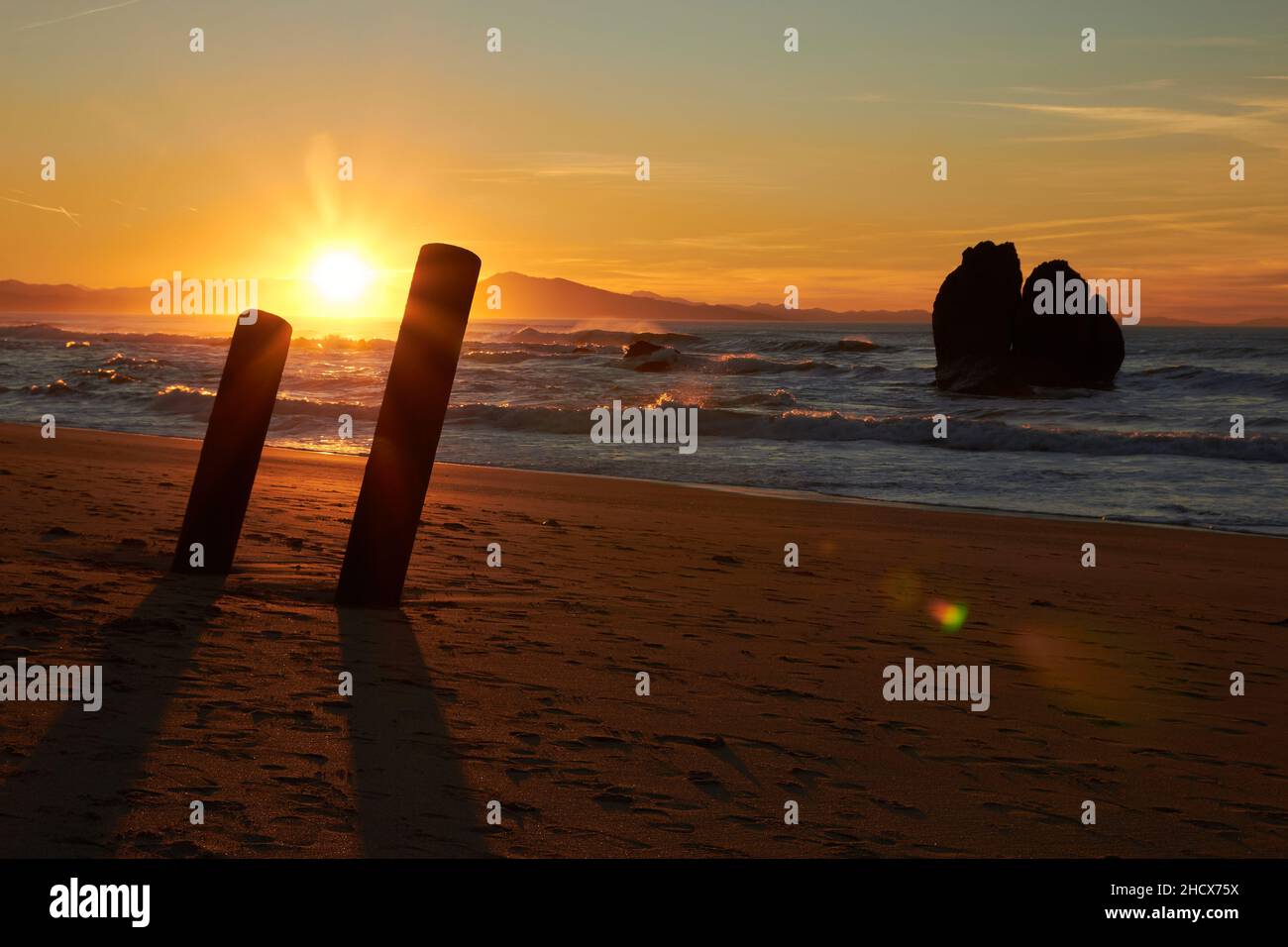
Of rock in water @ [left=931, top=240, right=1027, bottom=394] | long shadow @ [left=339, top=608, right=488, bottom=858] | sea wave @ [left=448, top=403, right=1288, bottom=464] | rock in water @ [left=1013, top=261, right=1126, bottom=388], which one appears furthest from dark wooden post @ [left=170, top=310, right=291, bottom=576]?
rock in water @ [left=1013, top=261, right=1126, bottom=388]

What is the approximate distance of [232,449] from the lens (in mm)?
6875

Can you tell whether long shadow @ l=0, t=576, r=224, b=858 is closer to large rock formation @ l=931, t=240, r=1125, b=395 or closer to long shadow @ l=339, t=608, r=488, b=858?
long shadow @ l=339, t=608, r=488, b=858

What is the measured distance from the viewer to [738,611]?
6.98 m

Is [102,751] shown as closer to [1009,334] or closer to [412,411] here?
[412,411]

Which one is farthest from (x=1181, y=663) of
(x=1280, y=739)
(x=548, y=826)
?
(x=548, y=826)

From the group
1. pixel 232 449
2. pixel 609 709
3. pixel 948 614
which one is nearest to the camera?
pixel 609 709

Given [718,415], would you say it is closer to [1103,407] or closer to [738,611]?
[1103,407]

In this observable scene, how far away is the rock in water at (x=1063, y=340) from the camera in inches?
1746

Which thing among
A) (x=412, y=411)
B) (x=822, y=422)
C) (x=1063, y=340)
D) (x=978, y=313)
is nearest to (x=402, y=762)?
(x=412, y=411)

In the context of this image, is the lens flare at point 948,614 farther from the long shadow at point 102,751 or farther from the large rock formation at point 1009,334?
the large rock formation at point 1009,334

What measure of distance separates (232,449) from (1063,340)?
140 ft
